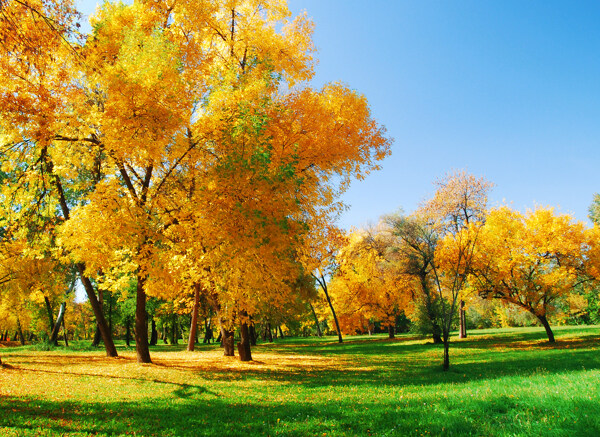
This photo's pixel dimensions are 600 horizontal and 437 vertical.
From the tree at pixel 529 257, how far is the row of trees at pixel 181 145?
11785mm

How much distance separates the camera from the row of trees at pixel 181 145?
29.2 ft

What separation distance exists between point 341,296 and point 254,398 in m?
26.3

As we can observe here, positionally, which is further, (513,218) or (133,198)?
A: (513,218)

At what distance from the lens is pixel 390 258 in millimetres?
32938

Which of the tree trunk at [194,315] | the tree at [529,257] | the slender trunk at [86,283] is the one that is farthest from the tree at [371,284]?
the slender trunk at [86,283]

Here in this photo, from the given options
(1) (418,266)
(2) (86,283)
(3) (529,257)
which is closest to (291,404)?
(2) (86,283)

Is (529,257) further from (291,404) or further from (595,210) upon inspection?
(595,210)

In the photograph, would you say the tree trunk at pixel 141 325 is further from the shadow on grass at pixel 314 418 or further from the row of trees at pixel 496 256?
the row of trees at pixel 496 256

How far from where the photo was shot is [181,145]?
10.6 m

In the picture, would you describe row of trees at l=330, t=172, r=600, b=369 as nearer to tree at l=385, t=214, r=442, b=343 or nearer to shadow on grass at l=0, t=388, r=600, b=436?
tree at l=385, t=214, r=442, b=343

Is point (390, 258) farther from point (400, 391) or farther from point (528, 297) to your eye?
point (400, 391)

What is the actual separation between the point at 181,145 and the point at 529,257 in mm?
19191

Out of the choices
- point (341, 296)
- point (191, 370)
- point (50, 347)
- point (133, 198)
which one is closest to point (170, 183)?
point (133, 198)

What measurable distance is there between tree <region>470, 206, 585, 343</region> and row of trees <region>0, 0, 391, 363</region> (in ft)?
38.7
